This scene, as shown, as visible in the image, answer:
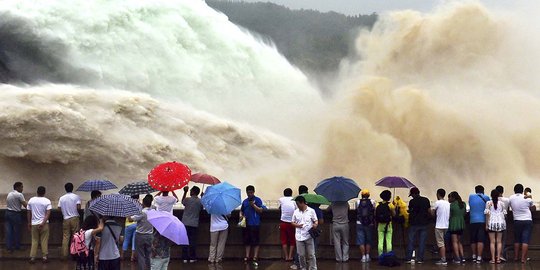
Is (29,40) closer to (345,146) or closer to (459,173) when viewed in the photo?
(345,146)

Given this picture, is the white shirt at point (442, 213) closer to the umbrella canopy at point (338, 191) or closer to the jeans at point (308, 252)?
the umbrella canopy at point (338, 191)

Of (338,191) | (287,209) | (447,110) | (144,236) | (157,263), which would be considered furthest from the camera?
(447,110)

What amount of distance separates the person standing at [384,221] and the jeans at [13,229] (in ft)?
20.4

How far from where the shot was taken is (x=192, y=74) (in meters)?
29.1

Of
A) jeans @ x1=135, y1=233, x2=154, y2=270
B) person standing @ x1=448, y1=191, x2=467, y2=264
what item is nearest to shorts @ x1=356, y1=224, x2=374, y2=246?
person standing @ x1=448, y1=191, x2=467, y2=264

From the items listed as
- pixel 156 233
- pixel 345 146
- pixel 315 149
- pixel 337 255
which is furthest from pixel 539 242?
pixel 315 149

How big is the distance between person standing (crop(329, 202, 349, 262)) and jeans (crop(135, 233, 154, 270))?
3.65m

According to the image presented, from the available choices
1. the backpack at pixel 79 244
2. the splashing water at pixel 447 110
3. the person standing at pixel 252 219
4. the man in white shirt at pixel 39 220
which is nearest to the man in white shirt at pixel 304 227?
the person standing at pixel 252 219

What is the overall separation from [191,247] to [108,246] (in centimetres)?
386

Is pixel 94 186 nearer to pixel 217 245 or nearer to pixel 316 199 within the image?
pixel 217 245

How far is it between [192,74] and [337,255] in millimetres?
17661

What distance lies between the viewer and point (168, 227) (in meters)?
8.98

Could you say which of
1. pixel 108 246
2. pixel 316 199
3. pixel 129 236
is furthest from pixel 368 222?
pixel 108 246

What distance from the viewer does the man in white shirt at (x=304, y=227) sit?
10.8m
